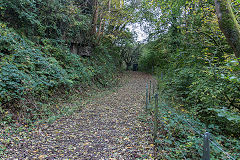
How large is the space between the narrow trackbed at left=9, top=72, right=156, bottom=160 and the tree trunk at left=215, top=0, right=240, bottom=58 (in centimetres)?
278

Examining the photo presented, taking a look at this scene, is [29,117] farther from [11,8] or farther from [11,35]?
[11,8]

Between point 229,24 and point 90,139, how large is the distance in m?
4.14

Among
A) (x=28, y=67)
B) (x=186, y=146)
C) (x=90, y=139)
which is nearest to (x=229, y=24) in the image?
(x=186, y=146)

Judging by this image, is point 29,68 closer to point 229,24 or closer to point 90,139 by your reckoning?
point 90,139

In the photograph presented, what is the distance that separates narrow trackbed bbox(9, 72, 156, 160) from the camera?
339 centimetres

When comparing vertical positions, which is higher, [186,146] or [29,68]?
[29,68]

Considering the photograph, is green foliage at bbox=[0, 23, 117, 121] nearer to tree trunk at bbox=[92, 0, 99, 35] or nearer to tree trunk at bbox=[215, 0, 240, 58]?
tree trunk at bbox=[92, 0, 99, 35]

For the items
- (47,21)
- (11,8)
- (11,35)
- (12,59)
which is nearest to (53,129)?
(12,59)

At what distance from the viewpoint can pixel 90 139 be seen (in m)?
4.17

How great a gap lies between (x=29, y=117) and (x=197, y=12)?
8.11 metres

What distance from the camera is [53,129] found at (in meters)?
4.64

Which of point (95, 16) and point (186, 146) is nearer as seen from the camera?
point (186, 146)

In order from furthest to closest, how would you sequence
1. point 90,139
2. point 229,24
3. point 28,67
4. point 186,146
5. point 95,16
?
point 95,16
point 28,67
point 90,139
point 186,146
point 229,24

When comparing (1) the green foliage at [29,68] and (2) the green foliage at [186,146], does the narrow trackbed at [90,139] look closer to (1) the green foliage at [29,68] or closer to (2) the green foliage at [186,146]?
(2) the green foliage at [186,146]
